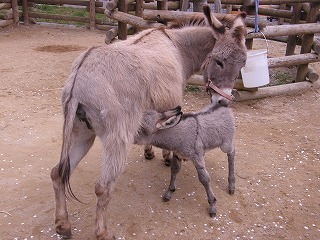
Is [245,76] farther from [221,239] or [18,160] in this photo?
[18,160]

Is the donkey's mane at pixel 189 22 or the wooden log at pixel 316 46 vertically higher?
the donkey's mane at pixel 189 22

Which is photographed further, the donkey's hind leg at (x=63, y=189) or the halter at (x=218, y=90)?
the halter at (x=218, y=90)

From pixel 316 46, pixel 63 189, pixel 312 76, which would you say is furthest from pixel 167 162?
pixel 316 46

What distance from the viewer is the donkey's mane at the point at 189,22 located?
368cm

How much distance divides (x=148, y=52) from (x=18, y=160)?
1.91 m

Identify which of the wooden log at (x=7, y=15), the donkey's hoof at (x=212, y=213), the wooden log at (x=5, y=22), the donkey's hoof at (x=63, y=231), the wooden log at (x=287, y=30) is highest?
the wooden log at (x=287, y=30)

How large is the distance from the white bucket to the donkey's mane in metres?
1.00

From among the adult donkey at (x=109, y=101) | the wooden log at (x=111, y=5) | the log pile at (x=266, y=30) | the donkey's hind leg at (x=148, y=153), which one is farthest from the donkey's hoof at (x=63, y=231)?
the wooden log at (x=111, y=5)

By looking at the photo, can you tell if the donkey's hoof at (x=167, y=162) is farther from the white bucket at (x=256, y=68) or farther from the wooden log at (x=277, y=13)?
the wooden log at (x=277, y=13)

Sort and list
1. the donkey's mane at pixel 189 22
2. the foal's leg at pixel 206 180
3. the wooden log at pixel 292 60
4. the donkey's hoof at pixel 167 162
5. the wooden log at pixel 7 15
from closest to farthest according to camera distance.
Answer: the foal's leg at pixel 206 180
the donkey's mane at pixel 189 22
the donkey's hoof at pixel 167 162
the wooden log at pixel 292 60
the wooden log at pixel 7 15

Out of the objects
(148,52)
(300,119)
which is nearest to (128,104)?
(148,52)

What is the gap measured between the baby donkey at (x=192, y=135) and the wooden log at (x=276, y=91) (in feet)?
7.64

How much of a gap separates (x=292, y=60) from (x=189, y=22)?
2.93 metres

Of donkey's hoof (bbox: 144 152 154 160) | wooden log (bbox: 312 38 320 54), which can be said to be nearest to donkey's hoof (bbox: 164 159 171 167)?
donkey's hoof (bbox: 144 152 154 160)
